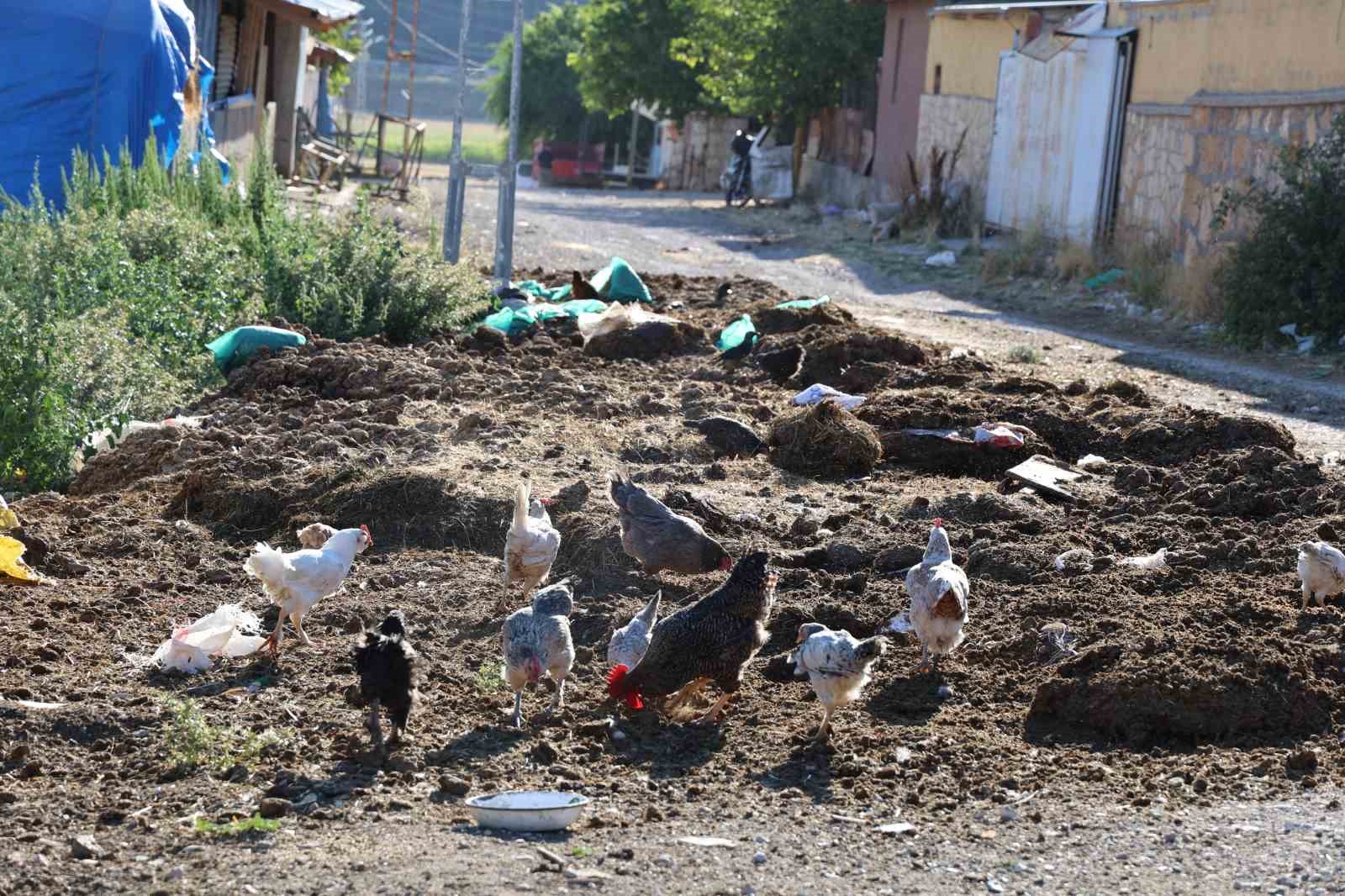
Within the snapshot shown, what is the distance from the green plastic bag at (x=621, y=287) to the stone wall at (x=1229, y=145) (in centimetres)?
643

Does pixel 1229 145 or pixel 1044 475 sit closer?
pixel 1044 475

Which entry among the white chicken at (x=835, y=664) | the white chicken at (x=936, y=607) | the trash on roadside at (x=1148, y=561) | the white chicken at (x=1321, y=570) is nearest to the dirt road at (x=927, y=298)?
the trash on roadside at (x=1148, y=561)

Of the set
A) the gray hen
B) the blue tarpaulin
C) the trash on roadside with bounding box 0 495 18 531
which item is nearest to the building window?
the blue tarpaulin

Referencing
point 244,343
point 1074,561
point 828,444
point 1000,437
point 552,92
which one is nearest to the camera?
point 1074,561

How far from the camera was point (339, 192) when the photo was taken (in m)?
26.2

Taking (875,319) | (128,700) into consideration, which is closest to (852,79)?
(875,319)

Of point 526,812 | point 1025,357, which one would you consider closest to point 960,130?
point 1025,357

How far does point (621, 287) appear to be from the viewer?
47.2 feet

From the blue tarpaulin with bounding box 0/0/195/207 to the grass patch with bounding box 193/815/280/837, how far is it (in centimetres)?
1210

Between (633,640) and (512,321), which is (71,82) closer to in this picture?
(512,321)

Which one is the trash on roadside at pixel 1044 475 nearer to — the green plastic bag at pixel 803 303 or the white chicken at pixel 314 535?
the white chicken at pixel 314 535

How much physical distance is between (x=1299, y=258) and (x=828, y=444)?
283 inches

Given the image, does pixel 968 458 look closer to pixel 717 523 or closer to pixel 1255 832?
pixel 717 523

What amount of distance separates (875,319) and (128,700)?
1114cm
